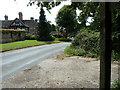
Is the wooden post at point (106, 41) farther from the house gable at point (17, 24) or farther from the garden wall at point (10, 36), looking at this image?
the house gable at point (17, 24)

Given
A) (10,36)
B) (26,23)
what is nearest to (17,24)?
(26,23)

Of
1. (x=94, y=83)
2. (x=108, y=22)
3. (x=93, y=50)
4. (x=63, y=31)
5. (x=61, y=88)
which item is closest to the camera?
(x=108, y=22)

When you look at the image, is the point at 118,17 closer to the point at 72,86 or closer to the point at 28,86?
the point at 72,86

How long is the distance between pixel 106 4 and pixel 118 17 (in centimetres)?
277

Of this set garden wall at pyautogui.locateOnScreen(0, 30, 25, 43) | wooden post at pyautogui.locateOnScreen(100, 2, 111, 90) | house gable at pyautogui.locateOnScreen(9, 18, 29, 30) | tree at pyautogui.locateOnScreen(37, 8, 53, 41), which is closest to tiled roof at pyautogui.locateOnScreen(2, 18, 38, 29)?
house gable at pyautogui.locateOnScreen(9, 18, 29, 30)

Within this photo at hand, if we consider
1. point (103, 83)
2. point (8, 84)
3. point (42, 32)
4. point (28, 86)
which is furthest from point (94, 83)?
point (42, 32)

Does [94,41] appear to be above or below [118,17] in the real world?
below

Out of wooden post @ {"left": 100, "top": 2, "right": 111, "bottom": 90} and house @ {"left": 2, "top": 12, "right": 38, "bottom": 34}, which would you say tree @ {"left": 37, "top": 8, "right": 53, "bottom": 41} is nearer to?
house @ {"left": 2, "top": 12, "right": 38, "bottom": 34}

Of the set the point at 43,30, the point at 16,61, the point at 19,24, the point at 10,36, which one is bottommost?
the point at 16,61

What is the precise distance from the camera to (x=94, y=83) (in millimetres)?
4977

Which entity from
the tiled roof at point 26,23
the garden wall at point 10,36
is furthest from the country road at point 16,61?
the tiled roof at point 26,23

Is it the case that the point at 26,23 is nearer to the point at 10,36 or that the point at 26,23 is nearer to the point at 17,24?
the point at 17,24

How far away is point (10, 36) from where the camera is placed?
2847cm

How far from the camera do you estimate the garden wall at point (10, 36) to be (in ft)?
85.0
